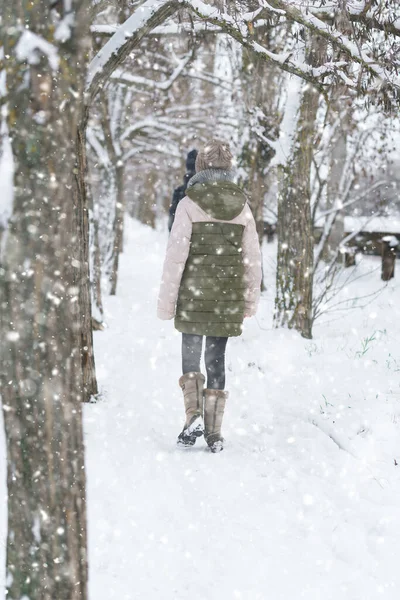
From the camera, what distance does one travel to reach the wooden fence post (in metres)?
11.2

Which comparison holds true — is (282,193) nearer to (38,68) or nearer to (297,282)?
(297,282)

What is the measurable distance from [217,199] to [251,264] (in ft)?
1.78

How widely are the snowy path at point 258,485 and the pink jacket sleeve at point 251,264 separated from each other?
1090 millimetres

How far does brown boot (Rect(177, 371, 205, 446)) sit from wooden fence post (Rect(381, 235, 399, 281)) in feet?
26.2

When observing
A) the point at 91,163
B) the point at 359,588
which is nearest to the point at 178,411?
the point at 359,588

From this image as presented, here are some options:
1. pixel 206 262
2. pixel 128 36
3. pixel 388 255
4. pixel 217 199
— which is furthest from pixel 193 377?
pixel 388 255

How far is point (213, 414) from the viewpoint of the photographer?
4.21 meters

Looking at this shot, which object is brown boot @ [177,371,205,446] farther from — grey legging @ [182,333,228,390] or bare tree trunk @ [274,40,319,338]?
bare tree trunk @ [274,40,319,338]

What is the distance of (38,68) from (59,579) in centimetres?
157

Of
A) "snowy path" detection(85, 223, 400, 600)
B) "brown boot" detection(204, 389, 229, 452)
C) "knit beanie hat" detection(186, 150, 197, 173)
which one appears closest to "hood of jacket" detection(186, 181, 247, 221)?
"brown boot" detection(204, 389, 229, 452)

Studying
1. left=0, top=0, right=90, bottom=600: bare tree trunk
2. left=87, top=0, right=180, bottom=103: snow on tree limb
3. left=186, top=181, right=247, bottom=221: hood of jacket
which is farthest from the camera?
left=87, top=0, right=180, bottom=103: snow on tree limb

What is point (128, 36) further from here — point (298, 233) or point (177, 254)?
point (298, 233)

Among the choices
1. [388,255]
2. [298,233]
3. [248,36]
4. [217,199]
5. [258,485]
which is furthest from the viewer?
[388,255]

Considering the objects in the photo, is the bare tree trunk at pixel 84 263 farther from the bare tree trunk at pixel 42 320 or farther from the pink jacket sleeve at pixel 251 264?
the bare tree trunk at pixel 42 320
